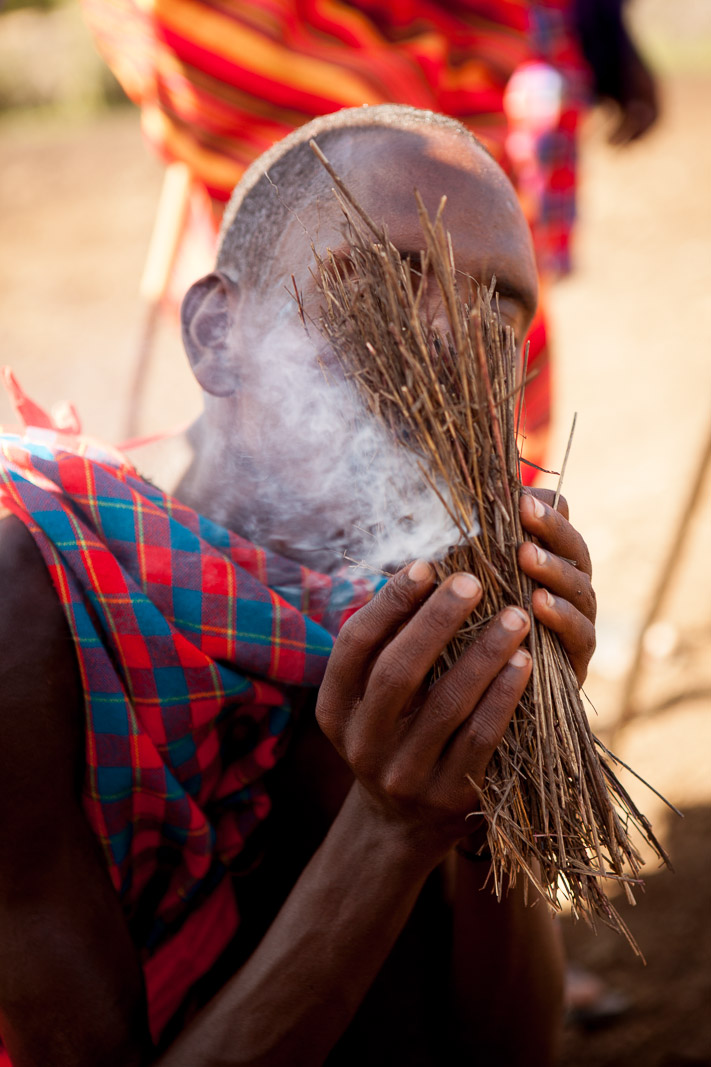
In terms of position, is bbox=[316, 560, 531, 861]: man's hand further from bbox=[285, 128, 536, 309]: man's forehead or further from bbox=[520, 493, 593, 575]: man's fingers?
bbox=[285, 128, 536, 309]: man's forehead

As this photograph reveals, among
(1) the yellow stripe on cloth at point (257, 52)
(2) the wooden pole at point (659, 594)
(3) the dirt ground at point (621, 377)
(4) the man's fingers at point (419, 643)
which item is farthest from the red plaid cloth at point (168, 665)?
(2) the wooden pole at point (659, 594)

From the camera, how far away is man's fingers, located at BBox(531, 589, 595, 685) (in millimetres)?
1088

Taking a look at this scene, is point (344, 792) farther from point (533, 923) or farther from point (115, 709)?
point (115, 709)

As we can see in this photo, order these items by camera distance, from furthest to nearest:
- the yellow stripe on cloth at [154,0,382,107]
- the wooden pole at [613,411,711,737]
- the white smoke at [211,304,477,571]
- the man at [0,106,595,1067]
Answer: the wooden pole at [613,411,711,737] < the yellow stripe on cloth at [154,0,382,107] < the white smoke at [211,304,477,571] < the man at [0,106,595,1067]

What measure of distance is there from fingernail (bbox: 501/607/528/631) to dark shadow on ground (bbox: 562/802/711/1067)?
1.99 metres

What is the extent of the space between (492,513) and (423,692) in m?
0.26

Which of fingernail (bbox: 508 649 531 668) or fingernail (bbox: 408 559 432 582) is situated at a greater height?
fingernail (bbox: 408 559 432 582)

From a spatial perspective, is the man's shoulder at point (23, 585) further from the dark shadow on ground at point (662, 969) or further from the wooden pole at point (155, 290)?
the dark shadow on ground at point (662, 969)

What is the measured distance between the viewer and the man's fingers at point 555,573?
1082mm

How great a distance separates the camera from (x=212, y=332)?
1.56 meters

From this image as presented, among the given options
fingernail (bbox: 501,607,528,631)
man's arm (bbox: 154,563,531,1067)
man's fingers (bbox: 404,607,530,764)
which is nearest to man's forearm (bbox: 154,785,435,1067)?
man's arm (bbox: 154,563,531,1067)

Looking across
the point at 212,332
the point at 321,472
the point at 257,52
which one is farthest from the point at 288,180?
the point at 257,52

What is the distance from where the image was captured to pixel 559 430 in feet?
19.9

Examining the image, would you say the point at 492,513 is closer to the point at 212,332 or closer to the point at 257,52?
the point at 212,332
